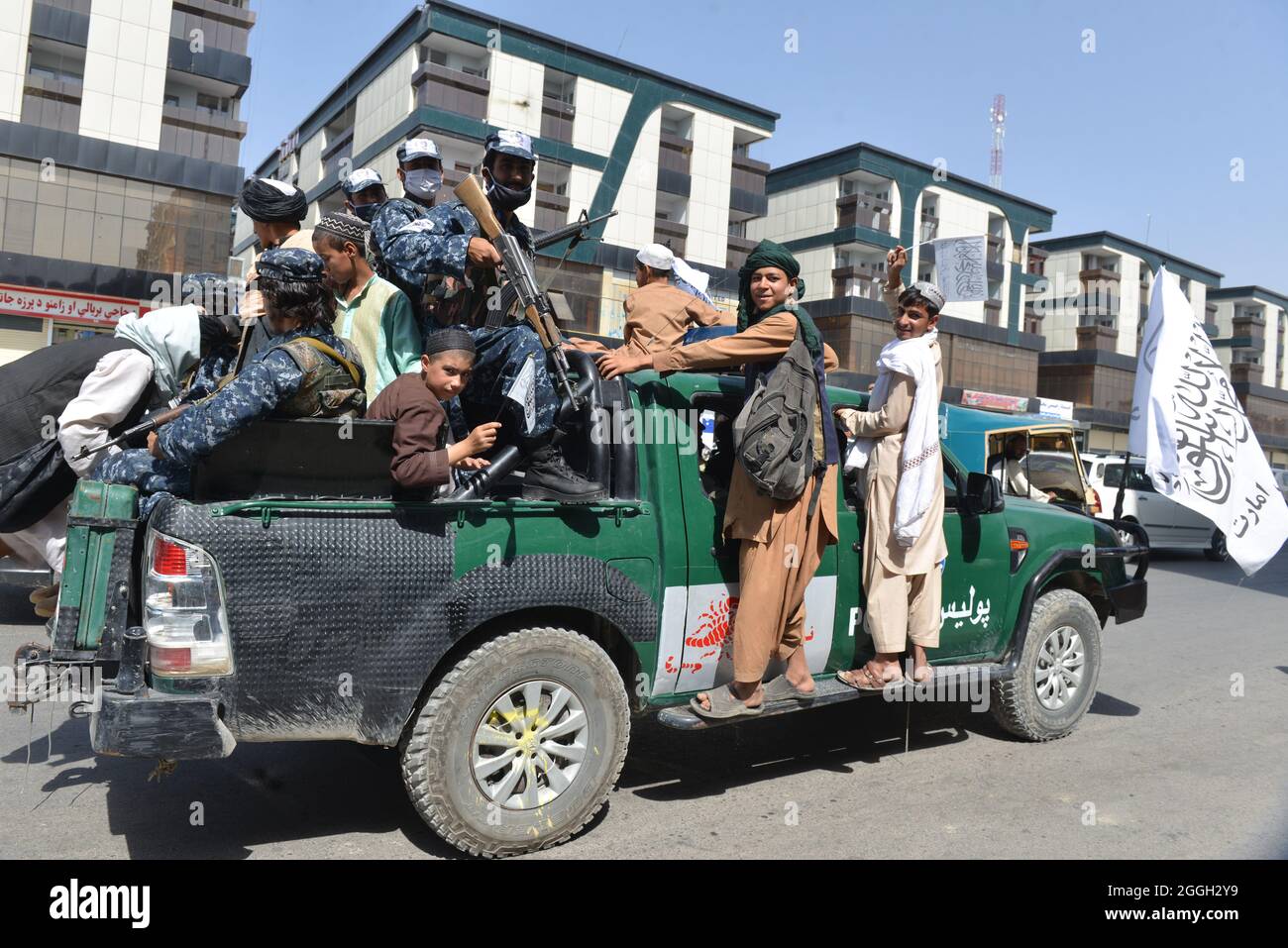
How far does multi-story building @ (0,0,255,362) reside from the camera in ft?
82.2

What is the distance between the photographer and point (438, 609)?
3385mm

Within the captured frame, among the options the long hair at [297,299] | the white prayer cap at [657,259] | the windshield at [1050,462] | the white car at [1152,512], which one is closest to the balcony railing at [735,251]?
the white car at [1152,512]

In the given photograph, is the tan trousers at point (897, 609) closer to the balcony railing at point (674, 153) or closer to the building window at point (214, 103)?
the building window at point (214, 103)

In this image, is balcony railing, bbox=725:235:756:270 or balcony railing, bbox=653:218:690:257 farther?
balcony railing, bbox=725:235:756:270

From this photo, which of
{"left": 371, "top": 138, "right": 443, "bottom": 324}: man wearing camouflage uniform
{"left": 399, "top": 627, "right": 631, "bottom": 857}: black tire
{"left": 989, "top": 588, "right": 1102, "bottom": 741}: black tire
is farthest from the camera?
{"left": 989, "top": 588, "right": 1102, "bottom": 741}: black tire

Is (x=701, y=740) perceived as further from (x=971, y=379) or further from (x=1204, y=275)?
(x=1204, y=275)

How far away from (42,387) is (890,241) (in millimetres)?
49237

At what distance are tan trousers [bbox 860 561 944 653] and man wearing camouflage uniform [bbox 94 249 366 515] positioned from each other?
2.53 m

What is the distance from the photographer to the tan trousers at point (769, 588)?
412cm

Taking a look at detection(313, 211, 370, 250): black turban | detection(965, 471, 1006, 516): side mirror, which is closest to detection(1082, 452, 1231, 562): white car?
detection(965, 471, 1006, 516): side mirror

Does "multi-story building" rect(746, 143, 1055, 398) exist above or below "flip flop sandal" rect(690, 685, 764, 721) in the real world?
above

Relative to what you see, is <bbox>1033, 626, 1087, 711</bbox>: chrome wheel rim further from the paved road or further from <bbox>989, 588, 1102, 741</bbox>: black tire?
the paved road

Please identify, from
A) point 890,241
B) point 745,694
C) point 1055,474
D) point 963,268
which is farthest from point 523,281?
point 890,241

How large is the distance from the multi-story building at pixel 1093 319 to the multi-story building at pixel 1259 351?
31.6ft
